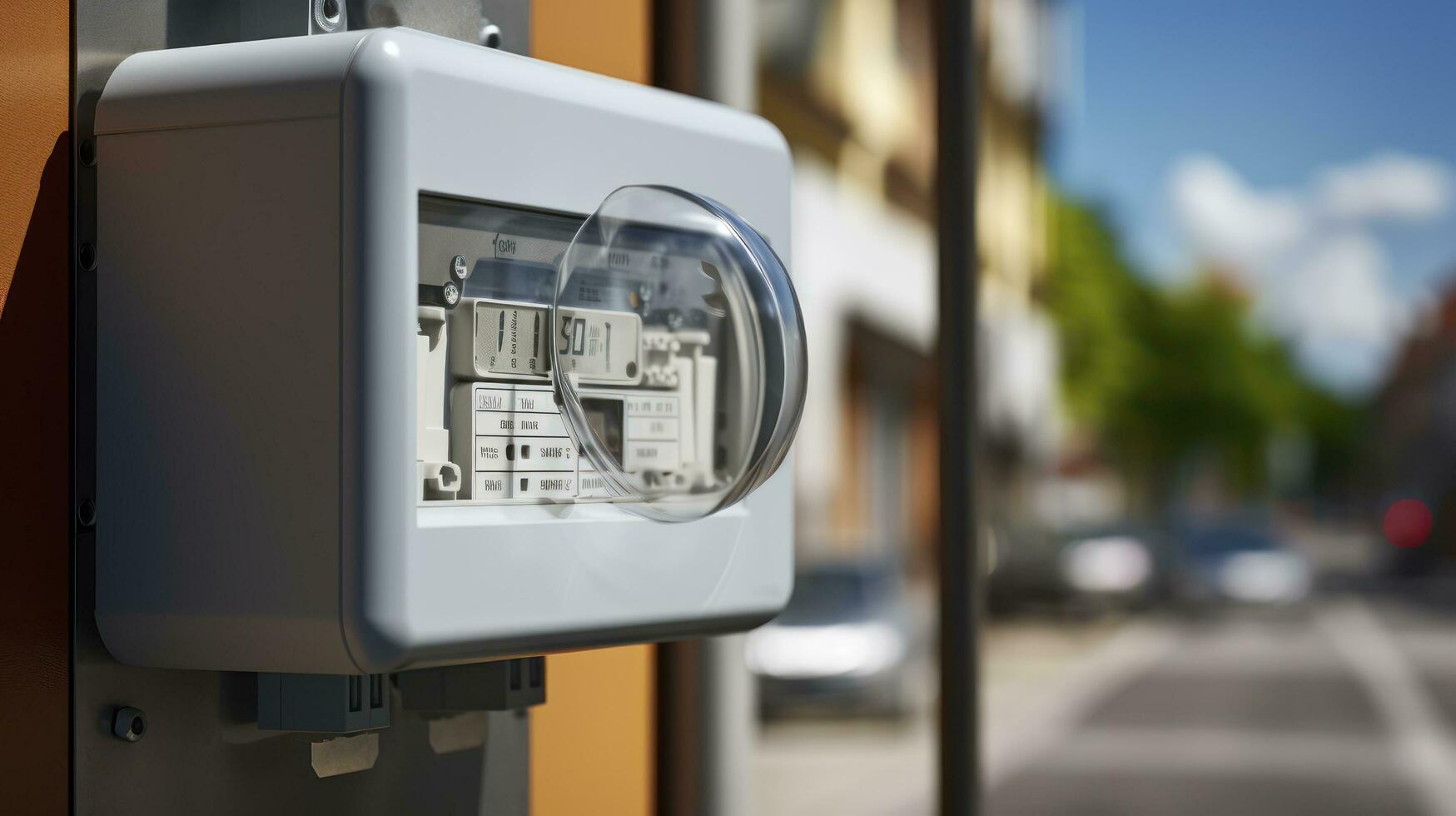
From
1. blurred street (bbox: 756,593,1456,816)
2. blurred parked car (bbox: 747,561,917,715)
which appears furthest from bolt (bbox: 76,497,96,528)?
blurred parked car (bbox: 747,561,917,715)

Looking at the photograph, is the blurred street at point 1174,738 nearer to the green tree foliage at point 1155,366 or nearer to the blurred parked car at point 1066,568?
the blurred parked car at point 1066,568

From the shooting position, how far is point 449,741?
161 centimetres

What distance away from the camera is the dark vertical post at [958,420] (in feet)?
4.56

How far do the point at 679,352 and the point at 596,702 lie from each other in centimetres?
59

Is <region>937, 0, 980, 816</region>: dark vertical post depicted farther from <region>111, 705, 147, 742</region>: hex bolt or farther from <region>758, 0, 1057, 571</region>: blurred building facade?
<region>758, 0, 1057, 571</region>: blurred building facade

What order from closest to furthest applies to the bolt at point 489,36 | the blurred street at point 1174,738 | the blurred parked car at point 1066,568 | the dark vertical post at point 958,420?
the dark vertical post at point 958,420, the bolt at point 489,36, the blurred street at point 1174,738, the blurred parked car at point 1066,568

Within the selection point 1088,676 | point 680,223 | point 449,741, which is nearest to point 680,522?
point 680,223

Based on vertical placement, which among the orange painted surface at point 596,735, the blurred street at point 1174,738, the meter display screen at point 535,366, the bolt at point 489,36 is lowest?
the blurred street at point 1174,738

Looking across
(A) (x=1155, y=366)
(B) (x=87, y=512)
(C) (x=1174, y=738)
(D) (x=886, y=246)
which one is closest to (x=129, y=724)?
(B) (x=87, y=512)

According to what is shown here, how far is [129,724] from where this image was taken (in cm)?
129

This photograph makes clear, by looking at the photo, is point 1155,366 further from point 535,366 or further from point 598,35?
point 535,366

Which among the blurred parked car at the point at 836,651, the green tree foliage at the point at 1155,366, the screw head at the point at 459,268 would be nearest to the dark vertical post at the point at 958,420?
the screw head at the point at 459,268

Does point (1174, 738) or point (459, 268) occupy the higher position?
point (459, 268)

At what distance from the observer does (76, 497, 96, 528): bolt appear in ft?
4.15
